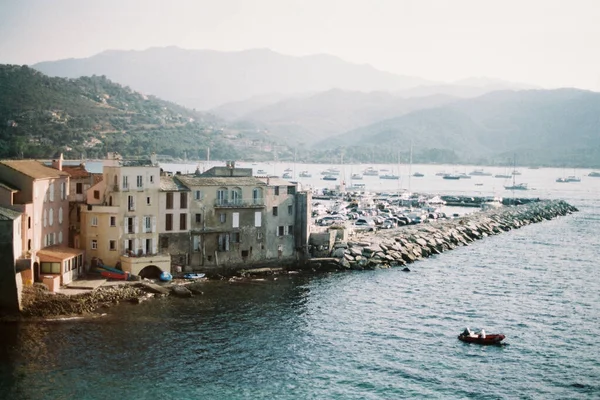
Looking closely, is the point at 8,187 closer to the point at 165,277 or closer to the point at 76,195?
the point at 76,195

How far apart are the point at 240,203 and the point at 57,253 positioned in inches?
683

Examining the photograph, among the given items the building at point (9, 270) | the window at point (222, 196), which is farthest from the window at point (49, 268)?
the window at point (222, 196)

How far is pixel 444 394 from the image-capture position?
36.3m

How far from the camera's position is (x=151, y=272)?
56.2 metres

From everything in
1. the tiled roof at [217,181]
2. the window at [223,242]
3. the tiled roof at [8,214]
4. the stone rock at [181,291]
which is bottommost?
the stone rock at [181,291]

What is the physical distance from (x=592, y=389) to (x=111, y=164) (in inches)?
1529

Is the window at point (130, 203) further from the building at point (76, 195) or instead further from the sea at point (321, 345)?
the sea at point (321, 345)

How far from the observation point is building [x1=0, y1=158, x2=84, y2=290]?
157 feet

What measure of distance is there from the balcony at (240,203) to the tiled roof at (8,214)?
59.3 ft

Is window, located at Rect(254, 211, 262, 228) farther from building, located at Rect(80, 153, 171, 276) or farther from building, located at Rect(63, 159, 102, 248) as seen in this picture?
building, located at Rect(63, 159, 102, 248)

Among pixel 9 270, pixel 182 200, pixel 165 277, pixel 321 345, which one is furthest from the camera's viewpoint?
pixel 182 200

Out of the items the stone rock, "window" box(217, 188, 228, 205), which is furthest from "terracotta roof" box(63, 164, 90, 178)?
the stone rock

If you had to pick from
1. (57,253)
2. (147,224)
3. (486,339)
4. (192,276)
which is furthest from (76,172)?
(486,339)

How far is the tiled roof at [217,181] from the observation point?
197 feet
